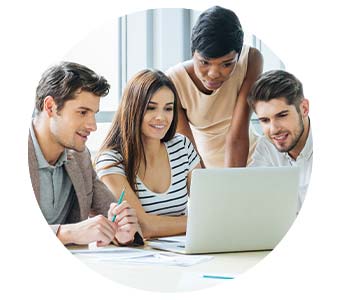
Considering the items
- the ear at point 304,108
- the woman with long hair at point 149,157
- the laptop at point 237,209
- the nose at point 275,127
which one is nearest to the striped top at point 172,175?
the woman with long hair at point 149,157

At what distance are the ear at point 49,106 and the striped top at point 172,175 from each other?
181mm

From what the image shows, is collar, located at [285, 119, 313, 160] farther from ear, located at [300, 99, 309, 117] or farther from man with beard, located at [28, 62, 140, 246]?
man with beard, located at [28, 62, 140, 246]

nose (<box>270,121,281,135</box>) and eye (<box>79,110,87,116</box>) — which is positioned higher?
eye (<box>79,110,87,116</box>)

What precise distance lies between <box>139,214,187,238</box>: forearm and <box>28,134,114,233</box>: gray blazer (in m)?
0.12

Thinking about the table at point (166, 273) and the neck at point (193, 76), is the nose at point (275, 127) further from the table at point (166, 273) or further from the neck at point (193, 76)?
the table at point (166, 273)

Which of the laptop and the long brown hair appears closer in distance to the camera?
the laptop

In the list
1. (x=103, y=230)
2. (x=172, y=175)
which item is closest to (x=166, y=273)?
(x=103, y=230)

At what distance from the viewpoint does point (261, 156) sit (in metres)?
2.06

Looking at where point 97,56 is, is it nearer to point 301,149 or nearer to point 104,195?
point 104,195

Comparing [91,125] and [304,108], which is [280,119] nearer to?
[304,108]

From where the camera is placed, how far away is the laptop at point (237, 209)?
5.95ft

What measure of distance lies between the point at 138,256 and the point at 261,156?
1.63 ft

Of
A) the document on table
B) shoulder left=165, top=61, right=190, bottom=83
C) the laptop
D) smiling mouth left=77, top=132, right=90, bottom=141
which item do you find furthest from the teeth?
smiling mouth left=77, top=132, right=90, bottom=141

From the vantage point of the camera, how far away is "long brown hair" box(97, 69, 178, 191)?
1964mm
